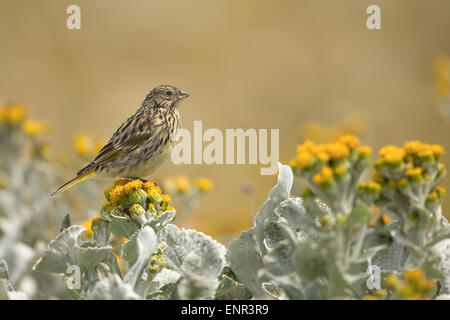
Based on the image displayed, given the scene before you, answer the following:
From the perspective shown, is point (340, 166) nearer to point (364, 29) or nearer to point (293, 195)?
point (293, 195)

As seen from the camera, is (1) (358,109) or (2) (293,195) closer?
(2) (293,195)

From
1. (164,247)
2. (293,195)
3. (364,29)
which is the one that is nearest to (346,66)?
(364,29)

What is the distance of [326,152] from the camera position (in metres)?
1.58

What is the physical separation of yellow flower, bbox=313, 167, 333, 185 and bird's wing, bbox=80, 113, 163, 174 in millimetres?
2081

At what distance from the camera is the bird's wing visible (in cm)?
350

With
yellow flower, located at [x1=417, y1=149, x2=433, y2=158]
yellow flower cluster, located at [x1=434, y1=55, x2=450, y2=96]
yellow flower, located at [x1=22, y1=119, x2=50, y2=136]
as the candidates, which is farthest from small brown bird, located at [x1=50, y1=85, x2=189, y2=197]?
yellow flower, located at [x1=417, y1=149, x2=433, y2=158]

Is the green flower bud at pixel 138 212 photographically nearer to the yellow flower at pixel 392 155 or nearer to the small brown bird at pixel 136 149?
the yellow flower at pixel 392 155

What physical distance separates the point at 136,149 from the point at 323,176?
2089mm

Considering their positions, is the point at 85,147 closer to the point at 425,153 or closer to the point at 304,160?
the point at 304,160

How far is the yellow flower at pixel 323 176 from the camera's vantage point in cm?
154

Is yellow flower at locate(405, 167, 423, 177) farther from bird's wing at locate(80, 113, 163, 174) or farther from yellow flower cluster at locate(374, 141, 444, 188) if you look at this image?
bird's wing at locate(80, 113, 163, 174)
